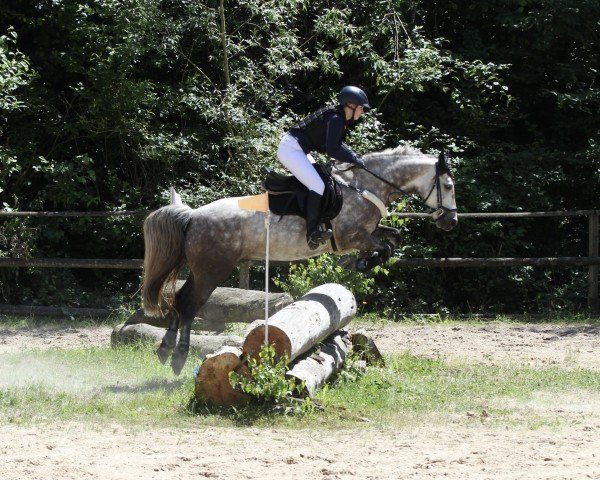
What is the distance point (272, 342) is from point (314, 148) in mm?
2268

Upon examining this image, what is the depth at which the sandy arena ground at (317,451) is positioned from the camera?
17.3 ft

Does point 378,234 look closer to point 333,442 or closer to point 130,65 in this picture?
point 333,442

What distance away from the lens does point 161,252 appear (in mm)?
8820

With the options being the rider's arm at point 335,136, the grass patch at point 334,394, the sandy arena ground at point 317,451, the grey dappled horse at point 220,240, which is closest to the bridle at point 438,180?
the grey dappled horse at point 220,240

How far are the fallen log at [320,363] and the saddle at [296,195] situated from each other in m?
1.15

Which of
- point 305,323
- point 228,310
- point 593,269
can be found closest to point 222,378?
point 305,323

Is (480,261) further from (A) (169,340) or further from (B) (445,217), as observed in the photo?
(A) (169,340)

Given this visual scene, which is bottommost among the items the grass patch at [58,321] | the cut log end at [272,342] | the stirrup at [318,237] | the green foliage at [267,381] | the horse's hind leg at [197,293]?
the grass patch at [58,321]

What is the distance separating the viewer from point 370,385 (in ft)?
26.5

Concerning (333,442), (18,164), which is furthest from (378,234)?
(18,164)

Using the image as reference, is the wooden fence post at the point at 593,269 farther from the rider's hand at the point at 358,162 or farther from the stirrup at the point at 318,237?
the stirrup at the point at 318,237

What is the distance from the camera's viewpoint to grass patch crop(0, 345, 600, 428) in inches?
267

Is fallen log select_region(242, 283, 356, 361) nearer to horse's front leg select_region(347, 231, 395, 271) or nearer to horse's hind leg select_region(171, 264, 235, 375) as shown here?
horse's front leg select_region(347, 231, 395, 271)

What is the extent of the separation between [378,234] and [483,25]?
851 centimetres
